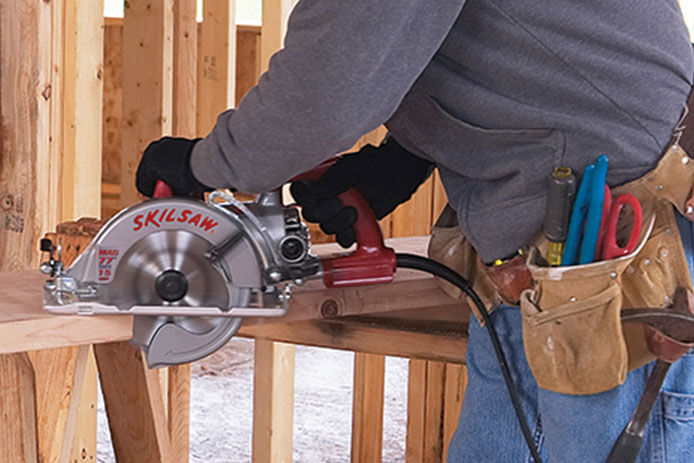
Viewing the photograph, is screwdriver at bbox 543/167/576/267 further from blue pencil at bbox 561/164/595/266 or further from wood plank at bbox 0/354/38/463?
wood plank at bbox 0/354/38/463

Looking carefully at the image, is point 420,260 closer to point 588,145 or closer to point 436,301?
point 436,301

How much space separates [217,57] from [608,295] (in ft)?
7.39

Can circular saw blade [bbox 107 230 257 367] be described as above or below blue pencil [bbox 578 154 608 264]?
below

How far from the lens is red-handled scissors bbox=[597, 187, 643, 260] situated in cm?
120

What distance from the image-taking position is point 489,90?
1.25 m

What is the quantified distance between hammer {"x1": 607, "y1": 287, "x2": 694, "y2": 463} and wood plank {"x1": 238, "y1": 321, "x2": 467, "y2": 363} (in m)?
0.65

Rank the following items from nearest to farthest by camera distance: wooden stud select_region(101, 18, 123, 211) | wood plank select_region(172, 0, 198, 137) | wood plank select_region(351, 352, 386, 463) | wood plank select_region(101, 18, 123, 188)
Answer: wood plank select_region(172, 0, 198, 137) → wood plank select_region(351, 352, 386, 463) → wooden stud select_region(101, 18, 123, 211) → wood plank select_region(101, 18, 123, 188)

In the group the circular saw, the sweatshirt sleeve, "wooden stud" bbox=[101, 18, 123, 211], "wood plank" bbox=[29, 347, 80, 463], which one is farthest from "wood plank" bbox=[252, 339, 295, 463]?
"wooden stud" bbox=[101, 18, 123, 211]

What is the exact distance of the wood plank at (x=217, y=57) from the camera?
292 centimetres

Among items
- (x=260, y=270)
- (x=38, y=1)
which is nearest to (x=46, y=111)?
(x=38, y=1)

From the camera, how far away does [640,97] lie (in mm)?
1217

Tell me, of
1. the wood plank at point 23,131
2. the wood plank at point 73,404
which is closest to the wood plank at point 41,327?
the wood plank at point 73,404

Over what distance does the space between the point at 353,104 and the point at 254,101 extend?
152 millimetres

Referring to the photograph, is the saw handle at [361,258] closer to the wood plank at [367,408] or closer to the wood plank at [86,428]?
the wood plank at [86,428]
